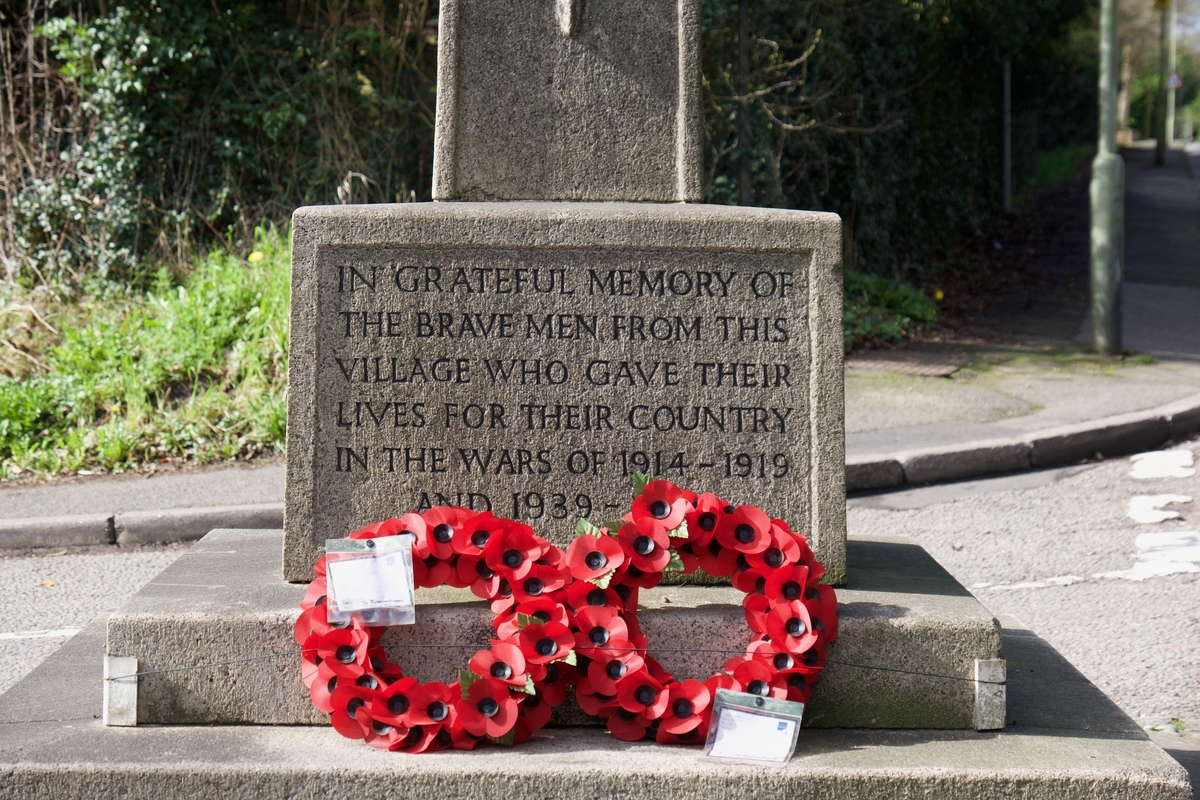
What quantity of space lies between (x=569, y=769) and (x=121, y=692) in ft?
3.58

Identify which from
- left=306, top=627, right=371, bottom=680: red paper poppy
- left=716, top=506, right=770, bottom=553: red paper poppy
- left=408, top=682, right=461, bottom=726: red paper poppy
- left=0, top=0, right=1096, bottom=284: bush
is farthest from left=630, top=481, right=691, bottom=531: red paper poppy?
left=0, top=0, right=1096, bottom=284: bush

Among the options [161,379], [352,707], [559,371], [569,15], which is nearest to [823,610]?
[559,371]

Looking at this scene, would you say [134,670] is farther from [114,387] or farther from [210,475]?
[114,387]

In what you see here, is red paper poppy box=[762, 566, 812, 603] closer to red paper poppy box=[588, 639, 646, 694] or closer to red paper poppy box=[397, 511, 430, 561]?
red paper poppy box=[588, 639, 646, 694]

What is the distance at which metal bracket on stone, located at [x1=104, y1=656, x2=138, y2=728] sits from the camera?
2.78 meters

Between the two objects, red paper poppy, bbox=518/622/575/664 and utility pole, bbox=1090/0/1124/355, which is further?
utility pole, bbox=1090/0/1124/355

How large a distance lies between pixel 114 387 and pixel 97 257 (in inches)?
112

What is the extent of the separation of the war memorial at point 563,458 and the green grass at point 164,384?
394 cm

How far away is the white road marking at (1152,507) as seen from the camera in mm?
6004

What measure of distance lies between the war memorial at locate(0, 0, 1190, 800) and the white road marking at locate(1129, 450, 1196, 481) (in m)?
3.95

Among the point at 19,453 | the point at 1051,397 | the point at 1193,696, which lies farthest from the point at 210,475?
the point at 1051,397

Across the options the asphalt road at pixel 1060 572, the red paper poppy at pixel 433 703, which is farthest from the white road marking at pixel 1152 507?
the red paper poppy at pixel 433 703

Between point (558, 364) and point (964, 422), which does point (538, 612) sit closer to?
point (558, 364)

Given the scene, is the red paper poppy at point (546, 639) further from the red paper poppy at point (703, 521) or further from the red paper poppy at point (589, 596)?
the red paper poppy at point (703, 521)
